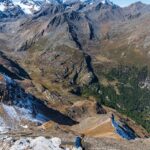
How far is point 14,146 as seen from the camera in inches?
2261

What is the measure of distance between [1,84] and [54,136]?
6612cm

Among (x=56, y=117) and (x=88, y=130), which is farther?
(x=56, y=117)

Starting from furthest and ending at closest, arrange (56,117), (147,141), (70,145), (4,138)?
1. (56,117)
2. (147,141)
3. (4,138)
4. (70,145)

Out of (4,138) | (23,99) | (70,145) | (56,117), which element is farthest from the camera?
(56,117)

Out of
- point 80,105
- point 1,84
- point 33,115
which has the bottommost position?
point 80,105

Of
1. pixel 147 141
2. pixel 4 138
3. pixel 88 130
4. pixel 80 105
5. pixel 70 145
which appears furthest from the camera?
pixel 80 105

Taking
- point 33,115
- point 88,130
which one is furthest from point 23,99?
point 88,130

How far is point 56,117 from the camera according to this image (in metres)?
151

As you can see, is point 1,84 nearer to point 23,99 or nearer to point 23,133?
point 23,99

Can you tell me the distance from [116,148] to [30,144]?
36.3 ft

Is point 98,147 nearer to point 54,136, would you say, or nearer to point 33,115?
point 54,136

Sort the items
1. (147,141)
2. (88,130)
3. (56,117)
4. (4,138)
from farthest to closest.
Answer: (56,117) < (88,130) < (147,141) < (4,138)

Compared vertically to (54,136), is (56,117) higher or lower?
lower

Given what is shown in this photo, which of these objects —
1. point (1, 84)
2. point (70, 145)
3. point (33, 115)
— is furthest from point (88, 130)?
point (70, 145)
